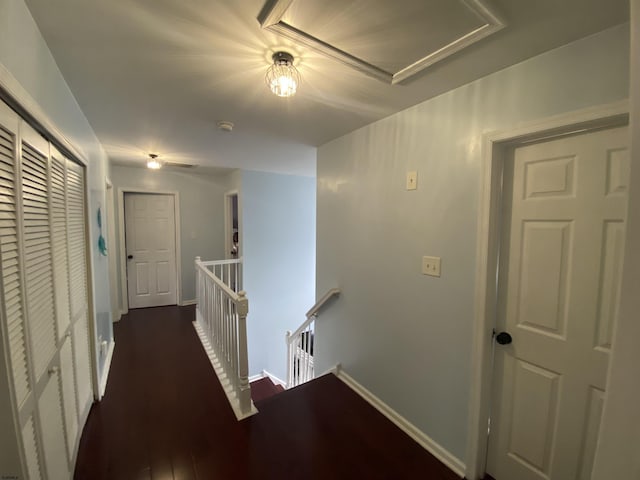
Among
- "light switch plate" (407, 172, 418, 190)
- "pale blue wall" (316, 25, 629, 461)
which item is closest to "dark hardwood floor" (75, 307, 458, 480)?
"pale blue wall" (316, 25, 629, 461)

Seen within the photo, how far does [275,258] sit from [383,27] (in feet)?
→ 11.7

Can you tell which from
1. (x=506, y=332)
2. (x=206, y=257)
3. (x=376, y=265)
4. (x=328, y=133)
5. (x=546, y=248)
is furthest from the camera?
(x=206, y=257)

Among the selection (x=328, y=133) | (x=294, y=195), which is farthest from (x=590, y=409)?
(x=294, y=195)

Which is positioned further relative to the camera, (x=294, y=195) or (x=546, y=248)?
(x=294, y=195)

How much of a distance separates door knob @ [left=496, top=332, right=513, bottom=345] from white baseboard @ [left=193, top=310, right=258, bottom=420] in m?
1.73

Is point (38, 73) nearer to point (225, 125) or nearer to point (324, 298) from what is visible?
point (225, 125)

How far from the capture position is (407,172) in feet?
5.77

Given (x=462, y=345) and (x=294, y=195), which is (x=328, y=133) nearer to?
(x=462, y=345)

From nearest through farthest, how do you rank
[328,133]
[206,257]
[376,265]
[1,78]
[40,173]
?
1. [1,78]
2. [40,173]
3. [376,265]
4. [328,133]
5. [206,257]

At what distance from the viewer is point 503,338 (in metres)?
1.40

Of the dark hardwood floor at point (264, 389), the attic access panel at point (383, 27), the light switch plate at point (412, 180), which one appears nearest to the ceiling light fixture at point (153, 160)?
the attic access panel at point (383, 27)

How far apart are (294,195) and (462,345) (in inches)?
133

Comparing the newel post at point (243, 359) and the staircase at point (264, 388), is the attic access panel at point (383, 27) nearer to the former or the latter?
the newel post at point (243, 359)

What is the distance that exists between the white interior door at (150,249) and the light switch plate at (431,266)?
4067 millimetres
